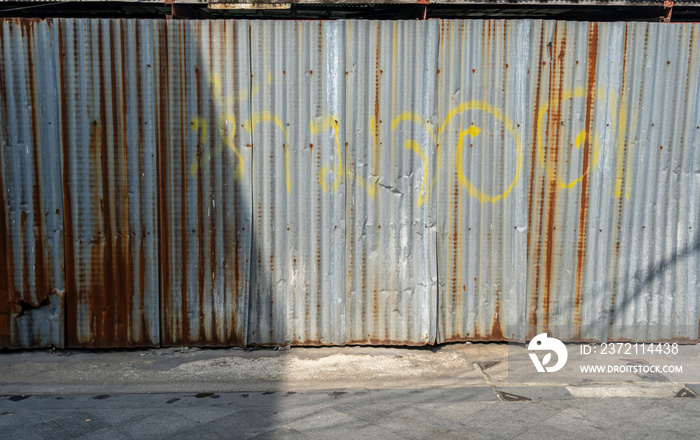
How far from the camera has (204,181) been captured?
5715 millimetres

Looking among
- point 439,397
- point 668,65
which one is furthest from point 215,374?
point 668,65

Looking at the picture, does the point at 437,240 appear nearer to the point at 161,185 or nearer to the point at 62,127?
the point at 161,185

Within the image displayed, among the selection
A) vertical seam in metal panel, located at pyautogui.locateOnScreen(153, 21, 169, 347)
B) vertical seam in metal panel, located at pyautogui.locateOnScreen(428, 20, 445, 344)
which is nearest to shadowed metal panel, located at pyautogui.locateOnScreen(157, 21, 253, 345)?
vertical seam in metal panel, located at pyautogui.locateOnScreen(153, 21, 169, 347)

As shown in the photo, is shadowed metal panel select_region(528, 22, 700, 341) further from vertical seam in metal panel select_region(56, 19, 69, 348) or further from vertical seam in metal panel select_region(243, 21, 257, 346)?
vertical seam in metal panel select_region(56, 19, 69, 348)

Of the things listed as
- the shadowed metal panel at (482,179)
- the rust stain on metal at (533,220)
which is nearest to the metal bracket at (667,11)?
the rust stain on metal at (533,220)

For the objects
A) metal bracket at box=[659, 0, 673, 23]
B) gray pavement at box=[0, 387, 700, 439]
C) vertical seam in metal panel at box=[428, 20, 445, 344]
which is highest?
metal bracket at box=[659, 0, 673, 23]

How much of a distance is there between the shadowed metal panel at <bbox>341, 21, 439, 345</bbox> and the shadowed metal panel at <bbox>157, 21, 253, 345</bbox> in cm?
108

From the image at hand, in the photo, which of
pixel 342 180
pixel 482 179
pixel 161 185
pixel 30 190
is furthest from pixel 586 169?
pixel 30 190

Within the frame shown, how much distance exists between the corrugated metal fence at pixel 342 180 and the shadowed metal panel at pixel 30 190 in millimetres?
19

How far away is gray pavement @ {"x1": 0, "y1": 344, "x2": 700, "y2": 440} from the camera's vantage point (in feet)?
14.1

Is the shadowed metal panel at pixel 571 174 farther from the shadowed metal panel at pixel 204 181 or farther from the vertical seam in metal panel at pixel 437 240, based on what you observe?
the shadowed metal panel at pixel 204 181

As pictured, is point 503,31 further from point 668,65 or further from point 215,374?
point 215,374

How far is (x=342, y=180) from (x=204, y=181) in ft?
4.50

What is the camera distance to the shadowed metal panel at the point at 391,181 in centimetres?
565
